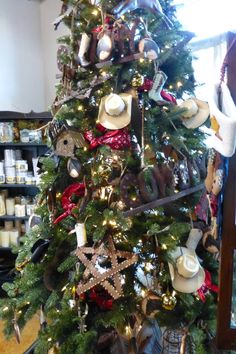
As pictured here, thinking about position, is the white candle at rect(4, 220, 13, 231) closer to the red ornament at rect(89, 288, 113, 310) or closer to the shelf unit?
the shelf unit

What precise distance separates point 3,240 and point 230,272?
2014 mm

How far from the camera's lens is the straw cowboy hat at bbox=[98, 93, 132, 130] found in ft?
3.21

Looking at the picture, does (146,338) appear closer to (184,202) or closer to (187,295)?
(187,295)

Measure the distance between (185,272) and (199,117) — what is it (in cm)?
55

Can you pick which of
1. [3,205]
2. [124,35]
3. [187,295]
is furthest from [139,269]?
[3,205]

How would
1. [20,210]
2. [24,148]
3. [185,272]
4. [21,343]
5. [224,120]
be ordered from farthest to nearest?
[24,148] → [20,210] → [21,343] → [185,272] → [224,120]

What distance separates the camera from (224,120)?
0.61m

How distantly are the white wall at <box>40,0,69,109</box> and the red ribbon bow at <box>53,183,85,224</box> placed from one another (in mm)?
1725

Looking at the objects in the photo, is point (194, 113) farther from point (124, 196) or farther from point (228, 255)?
point (228, 255)

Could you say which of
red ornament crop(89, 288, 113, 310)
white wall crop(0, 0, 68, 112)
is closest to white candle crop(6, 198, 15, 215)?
white wall crop(0, 0, 68, 112)

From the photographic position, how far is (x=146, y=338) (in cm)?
125

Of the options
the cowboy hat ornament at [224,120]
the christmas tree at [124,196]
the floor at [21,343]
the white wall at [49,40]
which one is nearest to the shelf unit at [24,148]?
the white wall at [49,40]

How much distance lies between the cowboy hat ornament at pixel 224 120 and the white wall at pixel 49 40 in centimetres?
224

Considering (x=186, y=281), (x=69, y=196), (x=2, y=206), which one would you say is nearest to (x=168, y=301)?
(x=186, y=281)
